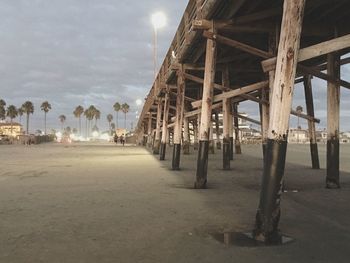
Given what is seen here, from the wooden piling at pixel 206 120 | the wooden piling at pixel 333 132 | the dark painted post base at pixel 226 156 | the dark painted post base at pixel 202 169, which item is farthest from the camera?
the dark painted post base at pixel 226 156

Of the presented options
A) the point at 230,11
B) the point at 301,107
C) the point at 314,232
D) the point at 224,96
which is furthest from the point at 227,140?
the point at 301,107

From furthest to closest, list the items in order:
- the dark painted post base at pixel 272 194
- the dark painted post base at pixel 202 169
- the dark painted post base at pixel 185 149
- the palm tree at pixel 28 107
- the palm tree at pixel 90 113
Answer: the palm tree at pixel 90 113 → the palm tree at pixel 28 107 → the dark painted post base at pixel 185 149 → the dark painted post base at pixel 202 169 → the dark painted post base at pixel 272 194

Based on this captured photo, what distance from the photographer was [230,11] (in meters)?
11.3

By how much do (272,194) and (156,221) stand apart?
2.16 meters

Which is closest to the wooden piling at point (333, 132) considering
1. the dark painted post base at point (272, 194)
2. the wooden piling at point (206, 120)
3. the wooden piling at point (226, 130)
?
the wooden piling at point (206, 120)

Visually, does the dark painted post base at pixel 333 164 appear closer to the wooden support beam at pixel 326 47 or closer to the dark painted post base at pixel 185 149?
the wooden support beam at pixel 326 47

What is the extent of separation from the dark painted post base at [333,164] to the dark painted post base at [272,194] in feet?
18.7

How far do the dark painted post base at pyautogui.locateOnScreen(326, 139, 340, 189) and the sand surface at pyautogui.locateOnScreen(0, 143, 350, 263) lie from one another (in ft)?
0.95

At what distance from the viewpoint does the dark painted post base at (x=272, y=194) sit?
19.3 feet

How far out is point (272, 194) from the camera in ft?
19.3

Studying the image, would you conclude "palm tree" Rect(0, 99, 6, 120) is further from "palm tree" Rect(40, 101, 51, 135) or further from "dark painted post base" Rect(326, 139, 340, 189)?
"dark painted post base" Rect(326, 139, 340, 189)

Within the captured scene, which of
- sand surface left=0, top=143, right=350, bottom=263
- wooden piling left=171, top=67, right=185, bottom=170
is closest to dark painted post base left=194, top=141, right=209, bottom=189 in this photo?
sand surface left=0, top=143, right=350, bottom=263

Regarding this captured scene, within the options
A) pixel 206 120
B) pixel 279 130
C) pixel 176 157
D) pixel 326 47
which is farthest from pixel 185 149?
pixel 279 130

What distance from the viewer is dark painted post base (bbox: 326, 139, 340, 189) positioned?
11.1 metres
